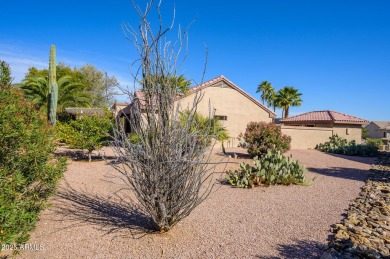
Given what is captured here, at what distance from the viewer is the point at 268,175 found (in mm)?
8352

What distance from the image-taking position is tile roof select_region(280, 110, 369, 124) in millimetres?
23797

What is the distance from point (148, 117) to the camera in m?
4.08

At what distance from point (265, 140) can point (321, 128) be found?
11411 millimetres

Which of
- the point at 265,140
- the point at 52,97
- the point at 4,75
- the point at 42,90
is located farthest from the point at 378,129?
the point at 4,75

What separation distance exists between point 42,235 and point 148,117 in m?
2.45

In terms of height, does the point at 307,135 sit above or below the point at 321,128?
below

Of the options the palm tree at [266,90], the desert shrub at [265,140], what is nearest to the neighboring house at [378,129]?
the palm tree at [266,90]

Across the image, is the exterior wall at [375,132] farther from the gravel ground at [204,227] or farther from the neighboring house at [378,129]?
the gravel ground at [204,227]

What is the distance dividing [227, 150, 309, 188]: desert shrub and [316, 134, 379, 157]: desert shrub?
40.8 ft

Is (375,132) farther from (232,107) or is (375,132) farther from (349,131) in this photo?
(232,107)

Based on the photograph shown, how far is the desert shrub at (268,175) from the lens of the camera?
26.9 ft

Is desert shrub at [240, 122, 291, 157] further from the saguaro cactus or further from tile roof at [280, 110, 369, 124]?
tile roof at [280, 110, 369, 124]

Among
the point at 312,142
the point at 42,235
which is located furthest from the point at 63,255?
the point at 312,142

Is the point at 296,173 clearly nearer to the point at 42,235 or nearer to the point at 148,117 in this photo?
the point at 148,117
